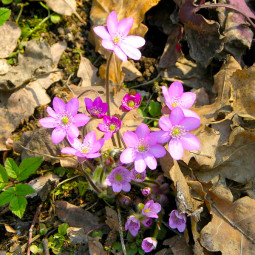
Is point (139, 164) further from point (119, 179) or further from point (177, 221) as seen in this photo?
point (177, 221)

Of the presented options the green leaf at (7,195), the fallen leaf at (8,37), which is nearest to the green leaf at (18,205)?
the green leaf at (7,195)

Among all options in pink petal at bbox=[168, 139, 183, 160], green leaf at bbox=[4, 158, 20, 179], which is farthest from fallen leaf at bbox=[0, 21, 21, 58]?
pink petal at bbox=[168, 139, 183, 160]

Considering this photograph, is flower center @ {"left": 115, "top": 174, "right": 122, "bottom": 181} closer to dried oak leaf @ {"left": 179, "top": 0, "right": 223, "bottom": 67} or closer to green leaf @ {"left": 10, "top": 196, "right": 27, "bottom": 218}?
green leaf @ {"left": 10, "top": 196, "right": 27, "bottom": 218}

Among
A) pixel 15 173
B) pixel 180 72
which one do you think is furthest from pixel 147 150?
pixel 180 72

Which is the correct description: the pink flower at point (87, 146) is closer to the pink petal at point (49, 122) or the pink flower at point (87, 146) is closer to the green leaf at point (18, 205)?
the pink petal at point (49, 122)

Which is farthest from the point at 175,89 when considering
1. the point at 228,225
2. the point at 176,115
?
the point at 228,225

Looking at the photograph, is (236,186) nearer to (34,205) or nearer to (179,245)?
(179,245)
